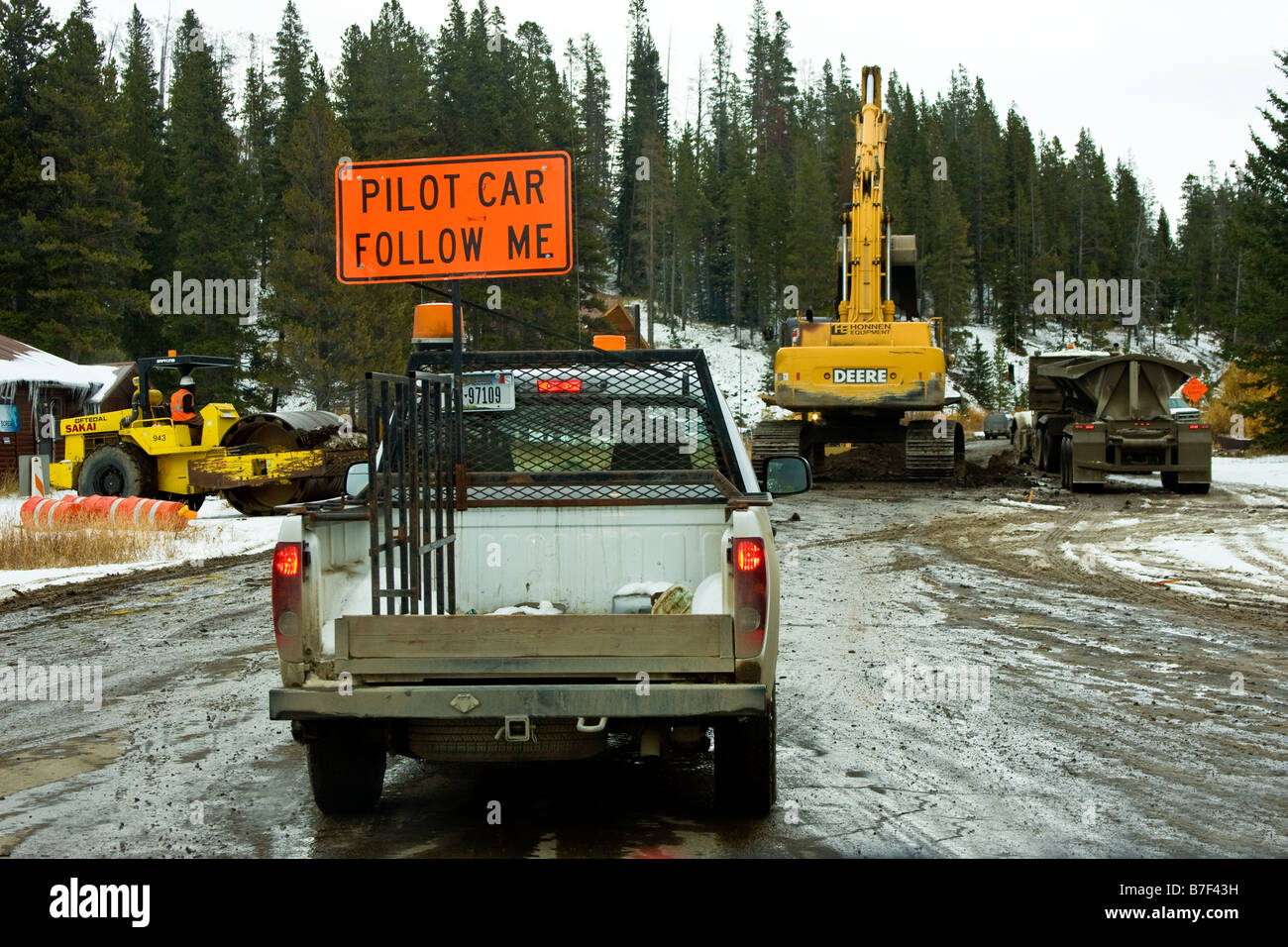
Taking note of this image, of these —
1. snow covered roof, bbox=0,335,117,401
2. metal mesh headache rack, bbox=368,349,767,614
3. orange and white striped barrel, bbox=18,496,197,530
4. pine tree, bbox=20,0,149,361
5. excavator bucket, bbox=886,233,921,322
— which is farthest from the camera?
pine tree, bbox=20,0,149,361

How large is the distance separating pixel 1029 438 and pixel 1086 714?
818 inches

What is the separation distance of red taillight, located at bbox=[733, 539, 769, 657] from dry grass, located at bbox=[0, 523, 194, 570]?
11981 mm

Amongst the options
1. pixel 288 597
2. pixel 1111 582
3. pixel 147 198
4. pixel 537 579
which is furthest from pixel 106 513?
pixel 147 198

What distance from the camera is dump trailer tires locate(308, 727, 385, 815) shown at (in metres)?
4.89

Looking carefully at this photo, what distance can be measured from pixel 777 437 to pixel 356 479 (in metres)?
17.6

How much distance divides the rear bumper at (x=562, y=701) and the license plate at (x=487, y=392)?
6.45 ft

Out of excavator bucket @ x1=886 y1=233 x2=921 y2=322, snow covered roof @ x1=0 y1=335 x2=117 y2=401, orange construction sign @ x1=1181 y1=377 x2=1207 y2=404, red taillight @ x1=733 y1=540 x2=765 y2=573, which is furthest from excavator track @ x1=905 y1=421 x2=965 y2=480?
snow covered roof @ x1=0 y1=335 x2=117 y2=401

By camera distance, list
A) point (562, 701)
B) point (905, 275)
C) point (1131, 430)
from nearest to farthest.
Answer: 1. point (562, 701)
2. point (1131, 430)
3. point (905, 275)

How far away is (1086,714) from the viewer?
21.5ft

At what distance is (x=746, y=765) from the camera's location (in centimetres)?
480

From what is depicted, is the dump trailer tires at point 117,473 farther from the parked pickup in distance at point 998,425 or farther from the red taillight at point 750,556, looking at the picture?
the parked pickup in distance at point 998,425

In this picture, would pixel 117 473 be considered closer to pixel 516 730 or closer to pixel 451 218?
pixel 451 218

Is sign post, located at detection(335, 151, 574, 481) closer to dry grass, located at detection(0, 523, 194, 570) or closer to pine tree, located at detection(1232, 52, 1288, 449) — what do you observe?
dry grass, located at detection(0, 523, 194, 570)

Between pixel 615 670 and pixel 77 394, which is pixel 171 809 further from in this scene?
pixel 77 394
